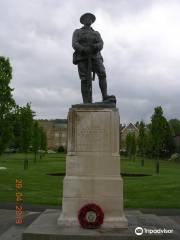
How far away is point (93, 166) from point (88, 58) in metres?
2.95

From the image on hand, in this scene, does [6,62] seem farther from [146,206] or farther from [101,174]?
[101,174]

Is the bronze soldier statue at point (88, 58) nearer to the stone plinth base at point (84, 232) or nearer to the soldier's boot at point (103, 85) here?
the soldier's boot at point (103, 85)

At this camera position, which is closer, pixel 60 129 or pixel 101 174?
pixel 101 174

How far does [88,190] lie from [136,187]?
13576 mm

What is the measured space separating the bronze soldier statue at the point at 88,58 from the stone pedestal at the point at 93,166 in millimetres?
945

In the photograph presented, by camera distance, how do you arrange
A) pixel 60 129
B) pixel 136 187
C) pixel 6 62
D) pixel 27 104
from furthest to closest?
pixel 60 129 < pixel 27 104 < pixel 6 62 < pixel 136 187

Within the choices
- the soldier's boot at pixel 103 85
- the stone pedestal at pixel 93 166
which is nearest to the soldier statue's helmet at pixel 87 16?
the soldier's boot at pixel 103 85

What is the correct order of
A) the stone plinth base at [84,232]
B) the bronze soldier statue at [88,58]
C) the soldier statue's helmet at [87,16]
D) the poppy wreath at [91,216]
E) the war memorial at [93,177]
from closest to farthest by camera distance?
the stone plinth base at [84,232] < the poppy wreath at [91,216] < the war memorial at [93,177] < the bronze soldier statue at [88,58] < the soldier statue's helmet at [87,16]

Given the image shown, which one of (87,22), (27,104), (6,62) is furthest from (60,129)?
(87,22)

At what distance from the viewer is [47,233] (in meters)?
10.5

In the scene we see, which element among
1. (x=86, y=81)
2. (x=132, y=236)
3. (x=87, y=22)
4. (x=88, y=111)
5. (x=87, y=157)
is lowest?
(x=132, y=236)

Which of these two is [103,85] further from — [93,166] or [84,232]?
[84,232]

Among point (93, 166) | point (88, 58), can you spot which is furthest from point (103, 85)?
point (93, 166)

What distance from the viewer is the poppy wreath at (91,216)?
11.2 m
